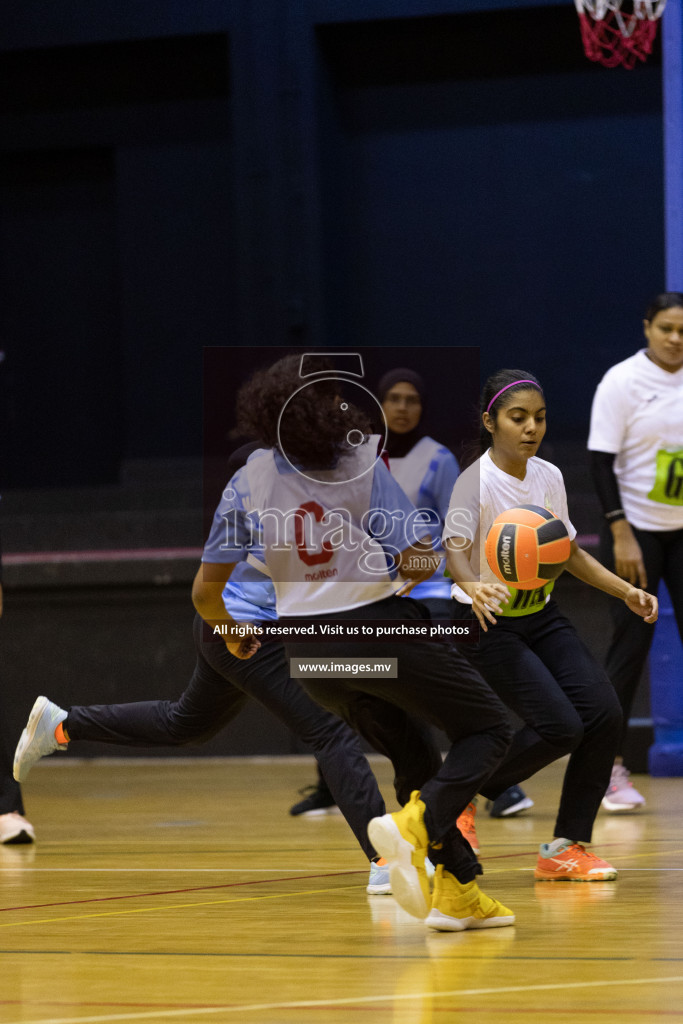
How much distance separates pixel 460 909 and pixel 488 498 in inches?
39.7

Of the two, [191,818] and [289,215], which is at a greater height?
[289,215]

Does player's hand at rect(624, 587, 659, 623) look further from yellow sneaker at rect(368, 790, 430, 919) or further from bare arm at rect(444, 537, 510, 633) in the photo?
yellow sneaker at rect(368, 790, 430, 919)

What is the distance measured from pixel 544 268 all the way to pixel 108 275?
3.13m

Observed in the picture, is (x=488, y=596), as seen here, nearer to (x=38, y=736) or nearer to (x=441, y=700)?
(x=441, y=700)

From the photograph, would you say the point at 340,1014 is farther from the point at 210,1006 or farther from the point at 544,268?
the point at 544,268

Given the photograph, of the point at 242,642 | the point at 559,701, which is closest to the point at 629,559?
the point at 559,701

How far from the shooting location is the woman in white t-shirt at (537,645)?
11.0 feet

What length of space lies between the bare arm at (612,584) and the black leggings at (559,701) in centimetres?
37

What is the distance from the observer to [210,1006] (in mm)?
2484

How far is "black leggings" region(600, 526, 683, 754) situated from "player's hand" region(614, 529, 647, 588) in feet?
0.41

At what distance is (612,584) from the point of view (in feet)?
10.8

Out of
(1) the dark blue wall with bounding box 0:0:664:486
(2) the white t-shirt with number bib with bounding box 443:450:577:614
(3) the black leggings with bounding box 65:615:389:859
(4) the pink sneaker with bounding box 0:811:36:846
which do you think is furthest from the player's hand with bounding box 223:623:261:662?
(1) the dark blue wall with bounding box 0:0:664:486

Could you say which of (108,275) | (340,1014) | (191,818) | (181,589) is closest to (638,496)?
(191,818)

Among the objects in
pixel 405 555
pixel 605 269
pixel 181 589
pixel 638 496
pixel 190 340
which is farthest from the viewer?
pixel 190 340
